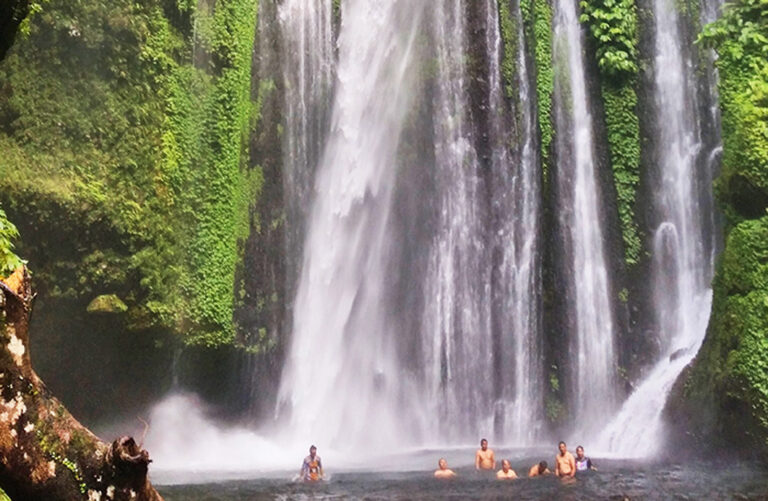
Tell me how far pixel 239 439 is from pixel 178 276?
397 centimetres

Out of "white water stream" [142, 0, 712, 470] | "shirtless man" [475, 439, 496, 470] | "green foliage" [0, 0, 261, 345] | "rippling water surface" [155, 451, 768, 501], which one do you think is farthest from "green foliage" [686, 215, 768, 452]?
"green foliage" [0, 0, 261, 345]

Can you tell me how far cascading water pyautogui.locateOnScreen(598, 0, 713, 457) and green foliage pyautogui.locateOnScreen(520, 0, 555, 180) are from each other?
285 centimetres

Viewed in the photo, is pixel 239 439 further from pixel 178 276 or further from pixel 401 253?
pixel 401 253

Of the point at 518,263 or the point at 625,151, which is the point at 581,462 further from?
the point at 625,151

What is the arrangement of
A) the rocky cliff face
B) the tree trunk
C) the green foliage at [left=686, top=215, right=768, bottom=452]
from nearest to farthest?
the tree trunk < the rocky cliff face < the green foliage at [left=686, top=215, right=768, bottom=452]

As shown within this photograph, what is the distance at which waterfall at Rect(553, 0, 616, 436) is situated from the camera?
19016 mm

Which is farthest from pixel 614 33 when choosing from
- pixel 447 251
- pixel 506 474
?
pixel 506 474

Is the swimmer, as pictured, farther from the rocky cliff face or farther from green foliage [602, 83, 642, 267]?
the rocky cliff face

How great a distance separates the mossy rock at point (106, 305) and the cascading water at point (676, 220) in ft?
34.2

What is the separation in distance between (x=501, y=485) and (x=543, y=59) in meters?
12.4

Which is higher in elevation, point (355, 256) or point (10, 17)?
point (355, 256)

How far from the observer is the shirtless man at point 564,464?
1335 centimetres

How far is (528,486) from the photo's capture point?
12555mm

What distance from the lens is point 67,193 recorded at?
1479 cm
